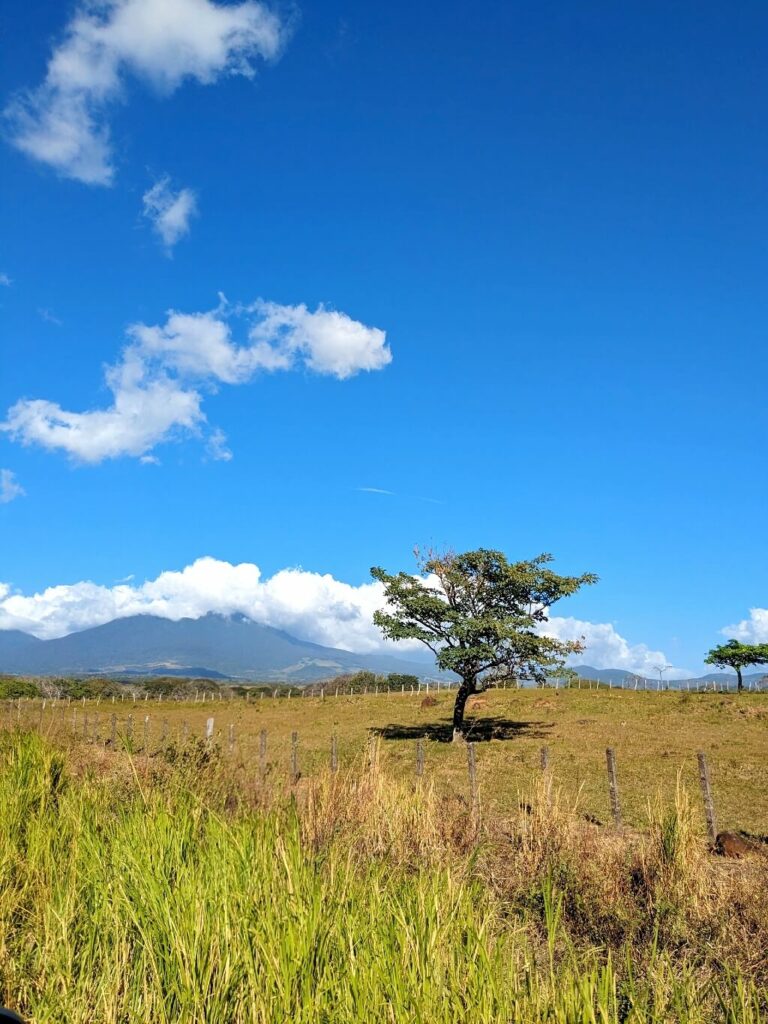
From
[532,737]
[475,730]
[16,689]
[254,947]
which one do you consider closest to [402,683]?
[16,689]

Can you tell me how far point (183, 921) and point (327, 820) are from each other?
4.59m

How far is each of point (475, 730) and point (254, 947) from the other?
38.2m

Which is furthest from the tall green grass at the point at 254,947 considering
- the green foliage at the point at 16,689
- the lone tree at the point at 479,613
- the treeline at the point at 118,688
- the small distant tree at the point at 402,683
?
the small distant tree at the point at 402,683

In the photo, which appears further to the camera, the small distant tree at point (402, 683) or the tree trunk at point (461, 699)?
the small distant tree at point (402, 683)

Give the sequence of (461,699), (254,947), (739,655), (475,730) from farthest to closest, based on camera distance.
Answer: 1. (739,655)
2. (475,730)
3. (461,699)
4. (254,947)

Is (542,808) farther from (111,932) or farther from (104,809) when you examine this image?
(111,932)

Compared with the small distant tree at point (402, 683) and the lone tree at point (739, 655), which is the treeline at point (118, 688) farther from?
the lone tree at point (739, 655)

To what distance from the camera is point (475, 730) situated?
4012 centimetres

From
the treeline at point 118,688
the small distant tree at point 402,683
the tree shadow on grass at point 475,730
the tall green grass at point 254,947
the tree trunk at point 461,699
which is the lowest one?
the treeline at point 118,688

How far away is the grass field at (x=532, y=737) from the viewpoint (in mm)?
19542

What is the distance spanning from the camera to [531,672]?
112 feet

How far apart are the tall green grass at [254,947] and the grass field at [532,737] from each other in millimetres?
4359

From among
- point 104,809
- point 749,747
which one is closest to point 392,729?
point 749,747

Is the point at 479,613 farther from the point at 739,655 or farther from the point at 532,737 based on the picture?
the point at 739,655
